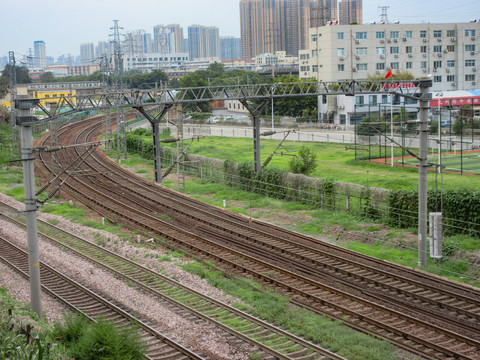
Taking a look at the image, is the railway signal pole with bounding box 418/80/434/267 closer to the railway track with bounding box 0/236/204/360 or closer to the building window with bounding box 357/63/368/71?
the railway track with bounding box 0/236/204/360

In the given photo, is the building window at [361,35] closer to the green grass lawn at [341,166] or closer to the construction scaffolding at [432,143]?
the green grass lawn at [341,166]

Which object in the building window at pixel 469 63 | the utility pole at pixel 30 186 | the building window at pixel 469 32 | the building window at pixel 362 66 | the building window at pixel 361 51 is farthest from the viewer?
the building window at pixel 469 63

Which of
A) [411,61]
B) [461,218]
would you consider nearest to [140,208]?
[461,218]

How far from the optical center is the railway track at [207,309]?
11461 mm

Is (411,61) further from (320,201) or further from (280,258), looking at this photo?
(280,258)

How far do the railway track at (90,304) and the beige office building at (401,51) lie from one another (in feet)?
182

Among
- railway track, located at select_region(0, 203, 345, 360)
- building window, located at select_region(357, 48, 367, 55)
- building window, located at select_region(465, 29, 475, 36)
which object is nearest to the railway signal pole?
railway track, located at select_region(0, 203, 345, 360)

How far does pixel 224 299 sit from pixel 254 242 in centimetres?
633

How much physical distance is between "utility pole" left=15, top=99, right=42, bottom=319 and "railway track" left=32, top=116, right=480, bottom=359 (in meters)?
6.35

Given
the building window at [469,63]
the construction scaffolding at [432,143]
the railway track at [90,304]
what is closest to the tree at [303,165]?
the construction scaffolding at [432,143]

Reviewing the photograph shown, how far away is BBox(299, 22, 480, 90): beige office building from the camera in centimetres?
6850

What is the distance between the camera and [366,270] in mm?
17078

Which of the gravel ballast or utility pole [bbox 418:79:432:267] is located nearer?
the gravel ballast

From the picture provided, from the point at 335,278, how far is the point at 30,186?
28.9ft
